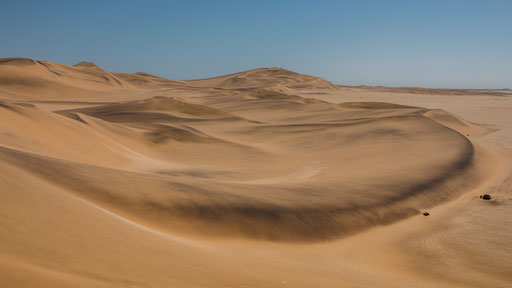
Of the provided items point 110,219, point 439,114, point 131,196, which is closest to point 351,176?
point 131,196

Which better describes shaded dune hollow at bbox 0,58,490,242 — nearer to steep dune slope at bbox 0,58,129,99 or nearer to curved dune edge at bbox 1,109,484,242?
curved dune edge at bbox 1,109,484,242

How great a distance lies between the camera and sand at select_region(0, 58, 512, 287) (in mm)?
2842

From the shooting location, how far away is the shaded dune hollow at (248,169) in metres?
5.01

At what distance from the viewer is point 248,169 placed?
11125mm

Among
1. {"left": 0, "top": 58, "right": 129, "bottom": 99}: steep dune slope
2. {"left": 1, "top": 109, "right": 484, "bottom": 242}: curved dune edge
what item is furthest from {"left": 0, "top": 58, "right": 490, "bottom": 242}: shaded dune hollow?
{"left": 0, "top": 58, "right": 129, "bottom": 99}: steep dune slope

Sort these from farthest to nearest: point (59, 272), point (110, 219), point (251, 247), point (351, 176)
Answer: point (351, 176), point (251, 247), point (110, 219), point (59, 272)

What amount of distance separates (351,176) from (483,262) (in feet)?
13.1

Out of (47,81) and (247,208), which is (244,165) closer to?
(247,208)

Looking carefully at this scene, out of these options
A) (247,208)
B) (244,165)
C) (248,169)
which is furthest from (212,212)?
(244,165)

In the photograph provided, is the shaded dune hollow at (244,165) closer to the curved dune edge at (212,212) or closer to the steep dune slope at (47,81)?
the curved dune edge at (212,212)

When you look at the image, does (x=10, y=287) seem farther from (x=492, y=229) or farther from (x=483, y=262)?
(x=492, y=229)

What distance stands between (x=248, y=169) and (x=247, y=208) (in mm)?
5519

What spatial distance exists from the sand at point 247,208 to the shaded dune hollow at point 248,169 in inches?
1.2

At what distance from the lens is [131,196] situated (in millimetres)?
4934
